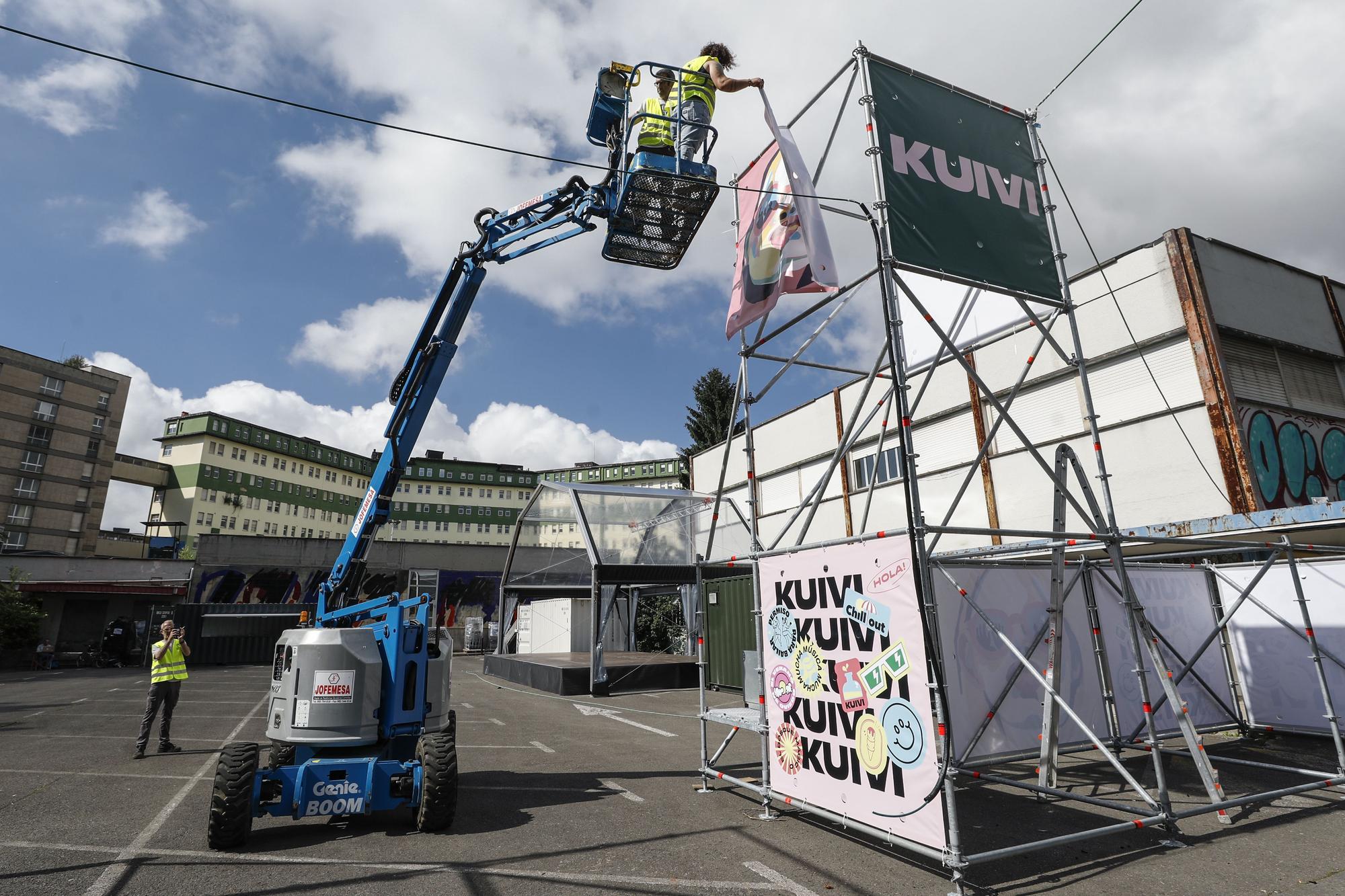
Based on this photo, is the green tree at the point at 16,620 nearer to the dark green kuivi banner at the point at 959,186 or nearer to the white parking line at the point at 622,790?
the white parking line at the point at 622,790

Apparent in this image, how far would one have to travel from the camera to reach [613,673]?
63.7ft

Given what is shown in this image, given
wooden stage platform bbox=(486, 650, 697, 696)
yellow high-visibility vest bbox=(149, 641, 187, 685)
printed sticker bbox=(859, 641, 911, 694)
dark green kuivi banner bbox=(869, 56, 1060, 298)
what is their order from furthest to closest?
wooden stage platform bbox=(486, 650, 697, 696) < yellow high-visibility vest bbox=(149, 641, 187, 685) < dark green kuivi banner bbox=(869, 56, 1060, 298) < printed sticker bbox=(859, 641, 911, 694)

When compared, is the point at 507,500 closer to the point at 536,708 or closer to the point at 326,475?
the point at 326,475

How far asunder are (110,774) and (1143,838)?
1222cm

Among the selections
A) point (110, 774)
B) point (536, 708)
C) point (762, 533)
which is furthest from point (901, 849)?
point (762, 533)

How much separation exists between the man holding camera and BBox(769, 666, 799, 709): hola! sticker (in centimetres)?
909

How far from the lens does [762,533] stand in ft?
88.5

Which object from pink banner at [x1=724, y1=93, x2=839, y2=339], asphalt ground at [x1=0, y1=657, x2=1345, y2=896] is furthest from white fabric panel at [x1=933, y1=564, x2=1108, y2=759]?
pink banner at [x1=724, y1=93, x2=839, y2=339]

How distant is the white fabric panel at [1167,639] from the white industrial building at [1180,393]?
2.98m

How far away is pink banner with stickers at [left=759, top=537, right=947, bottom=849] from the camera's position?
550 cm

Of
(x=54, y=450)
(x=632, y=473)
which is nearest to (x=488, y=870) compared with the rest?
(x=54, y=450)

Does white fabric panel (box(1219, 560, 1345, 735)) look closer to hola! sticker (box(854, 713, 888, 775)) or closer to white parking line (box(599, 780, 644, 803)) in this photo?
hola! sticker (box(854, 713, 888, 775))

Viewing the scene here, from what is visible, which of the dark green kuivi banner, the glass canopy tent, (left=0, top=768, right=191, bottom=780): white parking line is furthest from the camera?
the glass canopy tent

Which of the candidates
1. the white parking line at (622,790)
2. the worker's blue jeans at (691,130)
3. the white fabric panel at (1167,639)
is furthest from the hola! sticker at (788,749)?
the worker's blue jeans at (691,130)
